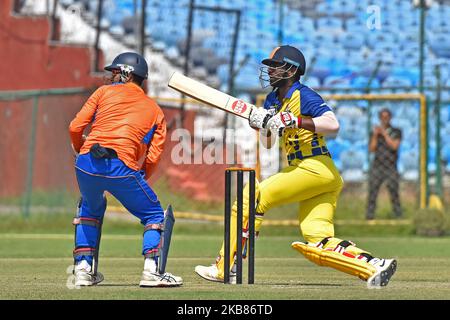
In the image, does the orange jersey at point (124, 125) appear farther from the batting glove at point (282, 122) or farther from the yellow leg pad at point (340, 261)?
the yellow leg pad at point (340, 261)

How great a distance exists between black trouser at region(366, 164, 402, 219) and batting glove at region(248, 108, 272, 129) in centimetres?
1085

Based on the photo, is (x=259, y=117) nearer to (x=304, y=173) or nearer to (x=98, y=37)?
(x=304, y=173)

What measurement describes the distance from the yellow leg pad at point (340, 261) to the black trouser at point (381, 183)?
1068 cm

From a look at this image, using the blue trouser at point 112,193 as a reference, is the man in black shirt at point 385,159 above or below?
above

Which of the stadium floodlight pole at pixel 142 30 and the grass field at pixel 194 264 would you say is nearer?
the grass field at pixel 194 264

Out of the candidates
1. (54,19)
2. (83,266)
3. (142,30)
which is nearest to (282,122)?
(83,266)

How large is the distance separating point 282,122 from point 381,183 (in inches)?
443

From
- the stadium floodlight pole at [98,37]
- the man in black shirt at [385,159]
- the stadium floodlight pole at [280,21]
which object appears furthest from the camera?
the stadium floodlight pole at [98,37]

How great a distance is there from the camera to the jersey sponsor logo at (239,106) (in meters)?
9.98

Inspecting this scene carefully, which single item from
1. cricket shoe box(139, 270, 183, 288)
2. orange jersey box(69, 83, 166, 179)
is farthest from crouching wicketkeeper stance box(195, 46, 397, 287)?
orange jersey box(69, 83, 166, 179)

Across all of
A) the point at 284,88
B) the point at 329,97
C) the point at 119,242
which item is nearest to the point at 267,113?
the point at 284,88

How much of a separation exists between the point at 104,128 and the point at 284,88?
5.23ft

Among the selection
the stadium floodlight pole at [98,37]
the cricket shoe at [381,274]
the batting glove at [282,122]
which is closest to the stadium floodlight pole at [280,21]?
the stadium floodlight pole at [98,37]

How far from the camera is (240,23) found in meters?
24.2
